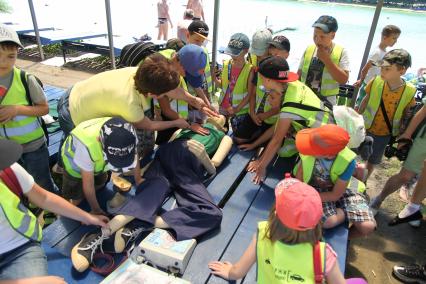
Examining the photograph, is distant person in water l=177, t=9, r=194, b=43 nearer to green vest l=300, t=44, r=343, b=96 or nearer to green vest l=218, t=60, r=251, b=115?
green vest l=218, t=60, r=251, b=115

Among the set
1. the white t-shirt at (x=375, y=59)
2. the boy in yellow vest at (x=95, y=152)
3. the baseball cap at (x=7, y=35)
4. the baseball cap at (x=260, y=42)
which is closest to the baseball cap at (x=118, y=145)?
the boy in yellow vest at (x=95, y=152)

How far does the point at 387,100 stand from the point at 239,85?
140 cm

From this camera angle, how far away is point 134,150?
1930mm

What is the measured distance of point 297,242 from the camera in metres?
1.40

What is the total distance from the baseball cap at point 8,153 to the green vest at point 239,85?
2.31 m

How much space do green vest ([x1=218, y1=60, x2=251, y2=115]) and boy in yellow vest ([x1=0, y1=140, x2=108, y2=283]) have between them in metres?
2.21

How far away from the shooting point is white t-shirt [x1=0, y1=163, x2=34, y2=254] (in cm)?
153

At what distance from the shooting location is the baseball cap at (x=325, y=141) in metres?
2.05

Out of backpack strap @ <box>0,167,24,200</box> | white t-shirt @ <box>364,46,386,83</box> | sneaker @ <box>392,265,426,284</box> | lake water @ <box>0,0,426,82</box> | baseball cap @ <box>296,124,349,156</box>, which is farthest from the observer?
lake water @ <box>0,0,426,82</box>

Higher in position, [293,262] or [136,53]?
[136,53]

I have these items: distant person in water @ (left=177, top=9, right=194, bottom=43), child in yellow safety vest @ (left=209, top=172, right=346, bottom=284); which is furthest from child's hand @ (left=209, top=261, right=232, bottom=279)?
distant person in water @ (left=177, top=9, right=194, bottom=43)

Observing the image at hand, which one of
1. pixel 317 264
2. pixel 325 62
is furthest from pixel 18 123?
pixel 325 62

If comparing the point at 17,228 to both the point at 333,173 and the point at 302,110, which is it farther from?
the point at 302,110

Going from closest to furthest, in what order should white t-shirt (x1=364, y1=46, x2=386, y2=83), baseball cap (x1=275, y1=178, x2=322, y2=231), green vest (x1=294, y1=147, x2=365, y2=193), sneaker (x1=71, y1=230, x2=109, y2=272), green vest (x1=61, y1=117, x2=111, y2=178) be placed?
baseball cap (x1=275, y1=178, x2=322, y2=231) < sneaker (x1=71, y1=230, x2=109, y2=272) < green vest (x1=61, y1=117, x2=111, y2=178) < green vest (x1=294, y1=147, x2=365, y2=193) < white t-shirt (x1=364, y1=46, x2=386, y2=83)
